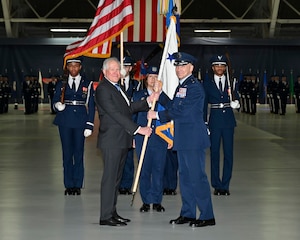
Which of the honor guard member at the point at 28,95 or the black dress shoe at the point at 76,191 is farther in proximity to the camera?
the honor guard member at the point at 28,95

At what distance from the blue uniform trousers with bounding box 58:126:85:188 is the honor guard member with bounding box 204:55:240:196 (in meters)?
1.55

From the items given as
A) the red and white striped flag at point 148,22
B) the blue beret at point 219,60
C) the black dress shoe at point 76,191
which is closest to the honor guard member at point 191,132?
the blue beret at point 219,60

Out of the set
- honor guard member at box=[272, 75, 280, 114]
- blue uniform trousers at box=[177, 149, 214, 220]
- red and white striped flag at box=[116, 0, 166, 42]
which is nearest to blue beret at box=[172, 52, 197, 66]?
blue uniform trousers at box=[177, 149, 214, 220]

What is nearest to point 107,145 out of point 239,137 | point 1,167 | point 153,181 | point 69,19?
point 153,181

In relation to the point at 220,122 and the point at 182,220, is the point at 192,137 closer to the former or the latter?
the point at 182,220

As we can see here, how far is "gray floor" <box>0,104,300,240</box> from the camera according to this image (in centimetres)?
764

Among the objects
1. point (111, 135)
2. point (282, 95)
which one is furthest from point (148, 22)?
point (111, 135)

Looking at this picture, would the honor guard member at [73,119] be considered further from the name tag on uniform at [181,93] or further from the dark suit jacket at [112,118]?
the name tag on uniform at [181,93]

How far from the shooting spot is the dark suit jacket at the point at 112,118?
7848 mm

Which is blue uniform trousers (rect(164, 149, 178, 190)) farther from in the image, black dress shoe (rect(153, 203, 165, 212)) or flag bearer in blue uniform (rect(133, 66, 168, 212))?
black dress shoe (rect(153, 203, 165, 212))

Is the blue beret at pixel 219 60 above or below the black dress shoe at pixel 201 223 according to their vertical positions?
above

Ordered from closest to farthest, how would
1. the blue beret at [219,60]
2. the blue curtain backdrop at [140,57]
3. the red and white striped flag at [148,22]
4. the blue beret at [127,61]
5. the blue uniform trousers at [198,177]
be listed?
the blue uniform trousers at [198,177]
the blue beret at [219,60]
the blue beret at [127,61]
the red and white striped flag at [148,22]
the blue curtain backdrop at [140,57]

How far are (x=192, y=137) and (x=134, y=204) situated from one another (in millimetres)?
1882

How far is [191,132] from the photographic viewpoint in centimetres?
780
